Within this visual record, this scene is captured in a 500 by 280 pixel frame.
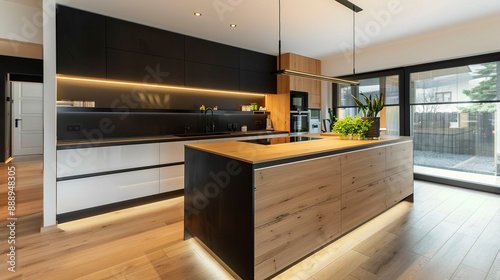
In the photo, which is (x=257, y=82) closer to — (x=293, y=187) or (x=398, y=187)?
(x=398, y=187)

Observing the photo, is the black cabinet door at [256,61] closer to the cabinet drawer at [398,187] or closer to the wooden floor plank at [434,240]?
the cabinet drawer at [398,187]

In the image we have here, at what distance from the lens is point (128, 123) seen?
368 centimetres

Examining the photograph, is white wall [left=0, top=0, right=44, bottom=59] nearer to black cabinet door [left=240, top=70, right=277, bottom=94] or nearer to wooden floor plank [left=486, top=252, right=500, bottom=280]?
black cabinet door [left=240, top=70, right=277, bottom=94]

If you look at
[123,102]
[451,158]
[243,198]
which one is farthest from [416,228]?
[123,102]

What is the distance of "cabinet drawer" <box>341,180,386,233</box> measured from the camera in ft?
7.27

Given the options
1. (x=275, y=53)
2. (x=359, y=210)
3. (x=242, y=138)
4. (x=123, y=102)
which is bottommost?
(x=359, y=210)

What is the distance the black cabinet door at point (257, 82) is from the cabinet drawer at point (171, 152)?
1.83m

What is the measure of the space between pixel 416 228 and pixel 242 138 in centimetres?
278

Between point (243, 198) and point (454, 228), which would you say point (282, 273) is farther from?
point (454, 228)

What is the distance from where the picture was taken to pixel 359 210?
2363 millimetres

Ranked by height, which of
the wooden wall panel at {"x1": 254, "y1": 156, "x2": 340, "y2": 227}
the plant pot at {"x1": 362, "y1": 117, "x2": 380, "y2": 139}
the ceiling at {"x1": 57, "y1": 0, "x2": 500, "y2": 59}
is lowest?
the wooden wall panel at {"x1": 254, "y1": 156, "x2": 340, "y2": 227}

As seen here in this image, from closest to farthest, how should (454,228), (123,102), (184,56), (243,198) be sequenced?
(243,198) < (454,228) < (123,102) < (184,56)

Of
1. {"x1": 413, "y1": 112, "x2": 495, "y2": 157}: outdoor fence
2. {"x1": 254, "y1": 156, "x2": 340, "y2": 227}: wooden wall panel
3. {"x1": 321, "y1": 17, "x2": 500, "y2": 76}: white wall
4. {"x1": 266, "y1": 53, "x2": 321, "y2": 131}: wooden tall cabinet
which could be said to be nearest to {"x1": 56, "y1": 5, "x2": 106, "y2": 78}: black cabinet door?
{"x1": 254, "y1": 156, "x2": 340, "y2": 227}: wooden wall panel

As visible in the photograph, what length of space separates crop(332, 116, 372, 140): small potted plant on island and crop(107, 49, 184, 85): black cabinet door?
254cm
